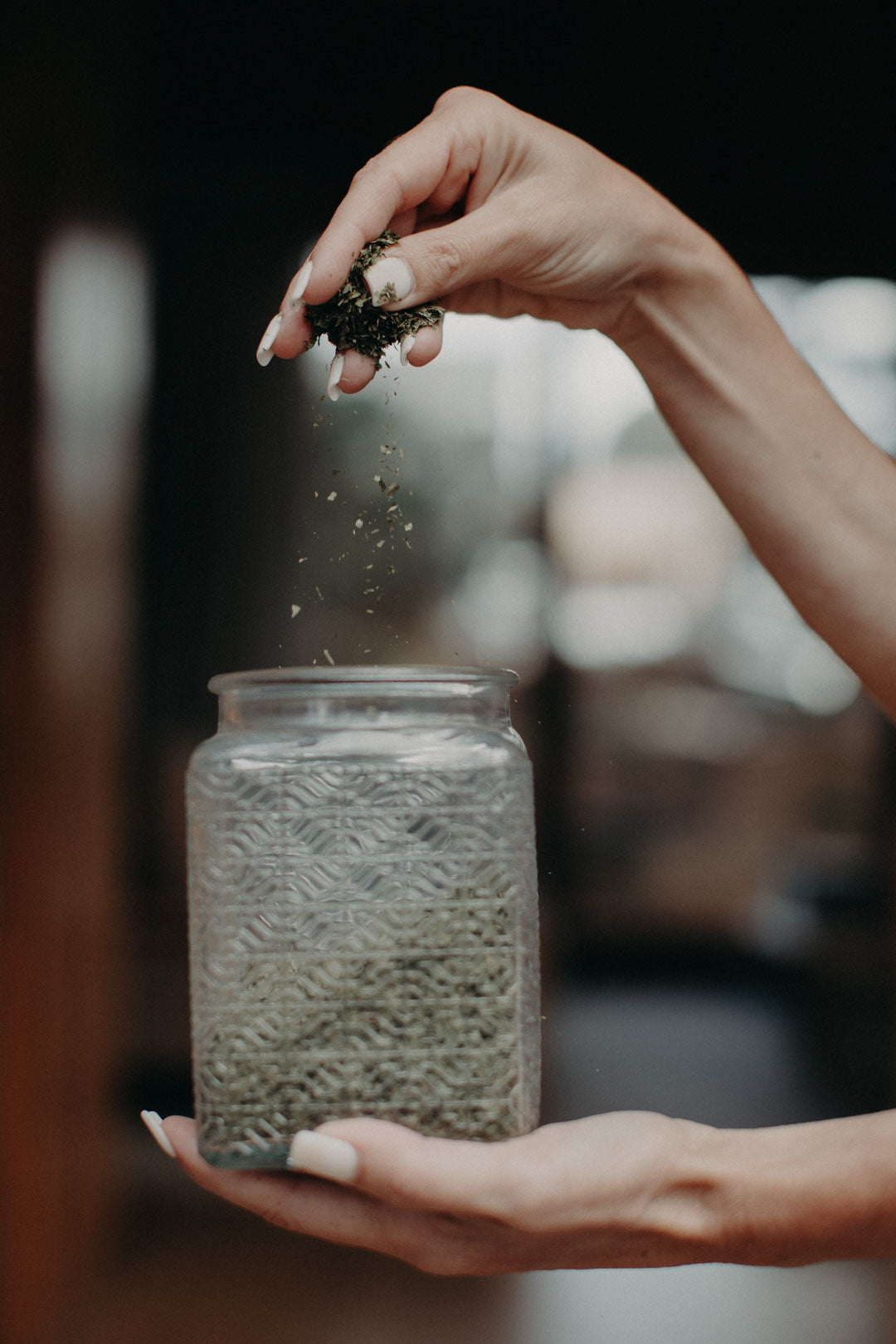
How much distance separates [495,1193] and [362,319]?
1.55 feet

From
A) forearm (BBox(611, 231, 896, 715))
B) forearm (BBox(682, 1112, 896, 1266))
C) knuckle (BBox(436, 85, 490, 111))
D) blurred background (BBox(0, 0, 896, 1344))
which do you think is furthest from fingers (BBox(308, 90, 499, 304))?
blurred background (BBox(0, 0, 896, 1344))

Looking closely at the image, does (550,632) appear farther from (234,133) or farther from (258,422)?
(234,133)

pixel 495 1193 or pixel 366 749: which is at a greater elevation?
pixel 366 749

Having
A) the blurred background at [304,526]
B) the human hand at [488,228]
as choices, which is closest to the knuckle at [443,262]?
the human hand at [488,228]

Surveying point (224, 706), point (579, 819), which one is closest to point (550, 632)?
point (579, 819)

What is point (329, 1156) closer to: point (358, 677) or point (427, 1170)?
point (427, 1170)

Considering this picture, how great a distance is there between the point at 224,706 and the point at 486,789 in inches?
6.3

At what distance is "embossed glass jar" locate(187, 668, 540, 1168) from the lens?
24.2 inches

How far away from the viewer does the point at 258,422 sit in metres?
2.16

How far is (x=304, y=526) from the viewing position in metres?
2.19

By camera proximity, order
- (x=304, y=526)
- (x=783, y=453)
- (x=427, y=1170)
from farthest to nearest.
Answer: (x=304, y=526), (x=783, y=453), (x=427, y=1170)

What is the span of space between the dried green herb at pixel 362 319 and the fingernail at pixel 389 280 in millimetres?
11

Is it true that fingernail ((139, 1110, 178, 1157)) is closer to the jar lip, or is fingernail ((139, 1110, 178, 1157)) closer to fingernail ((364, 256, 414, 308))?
the jar lip

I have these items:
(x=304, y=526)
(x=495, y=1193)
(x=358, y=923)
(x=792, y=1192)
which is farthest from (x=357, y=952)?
(x=304, y=526)
